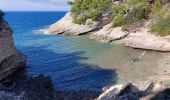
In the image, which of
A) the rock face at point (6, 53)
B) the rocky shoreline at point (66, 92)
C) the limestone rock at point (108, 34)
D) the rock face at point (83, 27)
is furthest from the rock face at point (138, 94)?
the rock face at point (83, 27)

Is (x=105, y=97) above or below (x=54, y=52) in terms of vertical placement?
above

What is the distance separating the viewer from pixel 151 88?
27500 millimetres

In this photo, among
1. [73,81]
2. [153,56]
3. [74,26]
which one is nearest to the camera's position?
[73,81]

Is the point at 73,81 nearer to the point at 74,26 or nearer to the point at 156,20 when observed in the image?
the point at 156,20

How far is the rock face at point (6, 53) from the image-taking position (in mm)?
37850

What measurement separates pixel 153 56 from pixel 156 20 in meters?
17.3

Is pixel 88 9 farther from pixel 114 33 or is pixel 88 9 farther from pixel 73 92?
pixel 73 92

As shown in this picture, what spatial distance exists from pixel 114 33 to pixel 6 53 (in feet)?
115

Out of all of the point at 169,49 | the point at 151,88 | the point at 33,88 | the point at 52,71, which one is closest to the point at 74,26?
the point at 169,49

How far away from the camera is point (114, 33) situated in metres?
70.9

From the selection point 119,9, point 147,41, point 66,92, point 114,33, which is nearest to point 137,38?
point 147,41

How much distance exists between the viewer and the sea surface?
138ft

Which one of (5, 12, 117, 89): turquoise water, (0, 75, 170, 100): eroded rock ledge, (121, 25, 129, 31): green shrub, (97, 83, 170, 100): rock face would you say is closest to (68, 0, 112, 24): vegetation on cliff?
(5, 12, 117, 89): turquoise water

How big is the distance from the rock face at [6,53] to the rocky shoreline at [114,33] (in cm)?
2485
